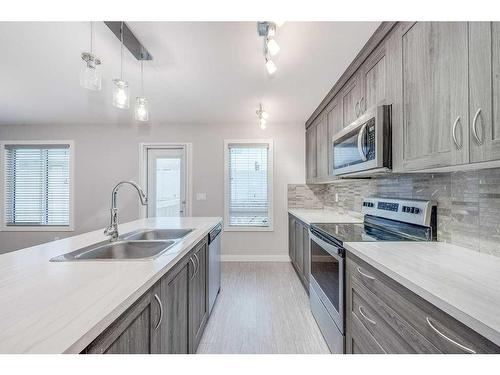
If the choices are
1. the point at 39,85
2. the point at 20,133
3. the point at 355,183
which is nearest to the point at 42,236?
the point at 20,133

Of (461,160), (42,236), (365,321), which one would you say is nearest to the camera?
(461,160)

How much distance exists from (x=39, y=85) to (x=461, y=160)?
3.85 m

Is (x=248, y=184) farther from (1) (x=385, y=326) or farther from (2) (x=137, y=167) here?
(1) (x=385, y=326)

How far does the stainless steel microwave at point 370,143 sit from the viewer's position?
162 cm

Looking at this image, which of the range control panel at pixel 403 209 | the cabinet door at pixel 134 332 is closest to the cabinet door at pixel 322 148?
the range control panel at pixel 403 209

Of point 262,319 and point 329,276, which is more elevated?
point 329,276

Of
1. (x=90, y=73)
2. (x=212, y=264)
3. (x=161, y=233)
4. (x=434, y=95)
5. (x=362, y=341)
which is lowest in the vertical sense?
→ (x=362, y=341)

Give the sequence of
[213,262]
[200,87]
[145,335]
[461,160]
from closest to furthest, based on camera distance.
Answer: [145,335] → [461,160] → [213,262] → [200,87]

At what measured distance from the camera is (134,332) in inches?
33.6

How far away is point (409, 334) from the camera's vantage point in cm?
94

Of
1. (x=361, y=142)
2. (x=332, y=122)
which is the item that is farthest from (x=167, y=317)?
(x=332, y=122)

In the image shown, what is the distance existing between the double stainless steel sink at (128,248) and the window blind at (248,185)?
216 centimetres

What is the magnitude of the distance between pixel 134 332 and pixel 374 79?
2.11 meters
